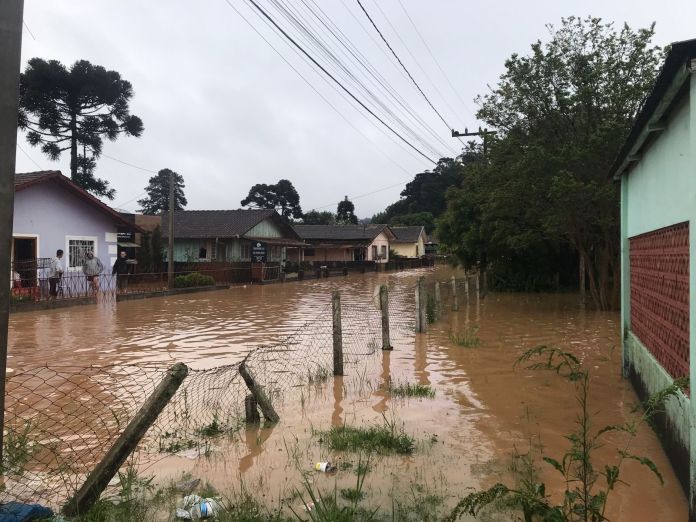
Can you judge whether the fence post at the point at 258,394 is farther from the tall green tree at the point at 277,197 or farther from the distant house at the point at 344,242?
the tall green tree at the point at 277,197

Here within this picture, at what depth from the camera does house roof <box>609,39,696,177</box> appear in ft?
12.1

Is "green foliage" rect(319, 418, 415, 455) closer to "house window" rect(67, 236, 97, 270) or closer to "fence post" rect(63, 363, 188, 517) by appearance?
"fence post" rect(63, 363, 188, 517)

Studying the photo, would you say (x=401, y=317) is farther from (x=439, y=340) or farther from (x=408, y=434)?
(x=408, y=434)

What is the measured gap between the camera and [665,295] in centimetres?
555

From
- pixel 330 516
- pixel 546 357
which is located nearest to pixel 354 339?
pixel 546 357

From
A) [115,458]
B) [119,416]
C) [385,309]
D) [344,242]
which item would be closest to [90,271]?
[385,309]

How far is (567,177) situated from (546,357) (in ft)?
20.8

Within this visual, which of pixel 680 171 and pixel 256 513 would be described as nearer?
pixel 256 513

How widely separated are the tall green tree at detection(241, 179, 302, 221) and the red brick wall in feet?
267

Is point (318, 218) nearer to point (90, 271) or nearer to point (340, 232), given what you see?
point (340, 232)

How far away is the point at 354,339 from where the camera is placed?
12180 mm

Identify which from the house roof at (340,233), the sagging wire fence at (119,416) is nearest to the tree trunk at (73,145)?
the house roof at (340,233)

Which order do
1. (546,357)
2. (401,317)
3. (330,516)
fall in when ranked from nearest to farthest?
(330,516) < (546,357) < (401,317)

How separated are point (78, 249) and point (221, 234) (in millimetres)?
11940
